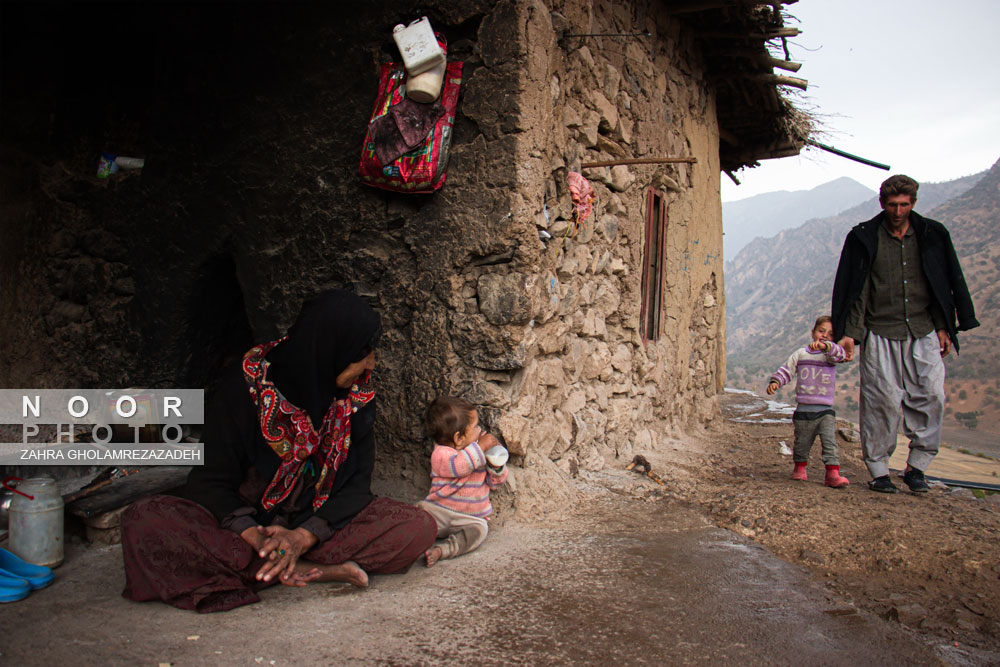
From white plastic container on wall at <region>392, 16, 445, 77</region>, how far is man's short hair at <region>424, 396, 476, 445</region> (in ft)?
4.58

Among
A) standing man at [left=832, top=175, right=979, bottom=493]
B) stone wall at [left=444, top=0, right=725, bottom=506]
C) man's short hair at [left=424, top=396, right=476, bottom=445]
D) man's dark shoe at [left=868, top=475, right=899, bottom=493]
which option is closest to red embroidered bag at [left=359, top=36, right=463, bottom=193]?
stone wall at [left=444, top=0, right=725, bottom=506]

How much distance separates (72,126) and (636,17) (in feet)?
11.6

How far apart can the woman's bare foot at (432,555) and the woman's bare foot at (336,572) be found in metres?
0.27

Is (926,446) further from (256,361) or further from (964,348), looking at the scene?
(964,348)

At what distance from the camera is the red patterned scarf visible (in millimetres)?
2311

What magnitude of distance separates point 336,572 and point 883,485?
3038 mm

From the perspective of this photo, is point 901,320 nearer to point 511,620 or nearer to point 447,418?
point 447,418

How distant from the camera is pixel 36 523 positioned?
237cm

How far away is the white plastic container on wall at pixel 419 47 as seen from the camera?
284cm

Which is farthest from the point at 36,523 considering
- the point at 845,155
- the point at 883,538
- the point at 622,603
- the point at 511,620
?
the point at 845,155

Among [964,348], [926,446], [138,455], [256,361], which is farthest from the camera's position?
[964,348]

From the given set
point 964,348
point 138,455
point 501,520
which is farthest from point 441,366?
point 964,348

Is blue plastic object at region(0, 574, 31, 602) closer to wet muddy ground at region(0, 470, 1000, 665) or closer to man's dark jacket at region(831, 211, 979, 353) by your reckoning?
wet muddy ground at region(0, 470, 1000, 665)

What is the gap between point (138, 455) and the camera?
3.37m
